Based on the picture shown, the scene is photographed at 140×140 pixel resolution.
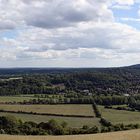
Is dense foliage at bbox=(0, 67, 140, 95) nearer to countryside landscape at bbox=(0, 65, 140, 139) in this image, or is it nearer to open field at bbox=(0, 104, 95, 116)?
countryside landscape at bbox=(0, 65, 140, 139)

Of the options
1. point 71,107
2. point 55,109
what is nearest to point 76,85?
point 71,107

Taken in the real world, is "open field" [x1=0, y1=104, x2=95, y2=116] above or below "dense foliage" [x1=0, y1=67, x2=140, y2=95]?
below

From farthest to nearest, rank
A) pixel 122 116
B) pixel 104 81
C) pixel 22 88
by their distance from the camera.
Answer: pixel 104 81 < pixel 22 88 < pixel 122 116

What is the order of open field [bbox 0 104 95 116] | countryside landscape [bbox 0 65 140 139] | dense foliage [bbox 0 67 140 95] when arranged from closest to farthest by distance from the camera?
1. countryside landscape [bbox 0 65 140 139]
2. open field [bbox 0 104 95 116]
3. dense foliage [bbox 0 67 140 95]

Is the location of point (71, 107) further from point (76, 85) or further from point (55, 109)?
point (76, 85)

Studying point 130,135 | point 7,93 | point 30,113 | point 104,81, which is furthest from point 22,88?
point 130,135

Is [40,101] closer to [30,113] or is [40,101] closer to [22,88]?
[30,113]

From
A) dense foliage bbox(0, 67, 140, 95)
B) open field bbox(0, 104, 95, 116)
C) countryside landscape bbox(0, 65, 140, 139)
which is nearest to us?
countryside landscape bbox(0, 65, 140, 139)

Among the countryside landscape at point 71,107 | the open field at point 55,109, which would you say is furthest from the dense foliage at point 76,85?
the open field at point 55,109

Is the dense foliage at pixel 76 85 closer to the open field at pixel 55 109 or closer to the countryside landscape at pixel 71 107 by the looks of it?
the countryside landscape at pixel 71 107

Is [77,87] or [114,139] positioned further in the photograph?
[77,87]

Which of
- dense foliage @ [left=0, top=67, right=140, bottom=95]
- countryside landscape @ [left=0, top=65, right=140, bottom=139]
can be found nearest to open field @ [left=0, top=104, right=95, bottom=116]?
countryside landscape @ [left=0, top=65, right=140, bottom=139]
